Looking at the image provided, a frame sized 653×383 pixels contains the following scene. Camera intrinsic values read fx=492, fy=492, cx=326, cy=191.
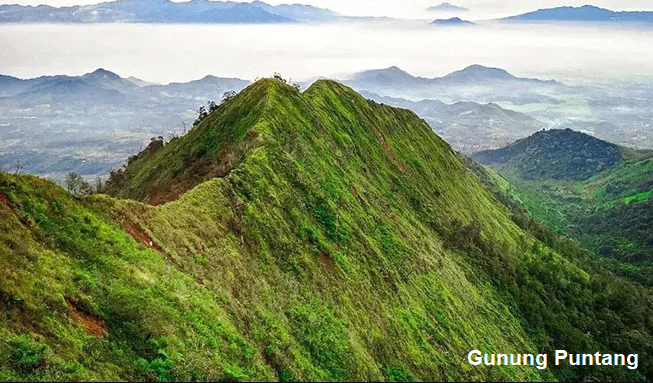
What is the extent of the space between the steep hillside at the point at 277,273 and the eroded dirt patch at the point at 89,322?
0.07 meters

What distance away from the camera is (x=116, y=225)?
33594 millimetres

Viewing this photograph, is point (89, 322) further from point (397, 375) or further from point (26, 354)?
point (397, 375)

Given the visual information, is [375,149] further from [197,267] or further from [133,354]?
[133,354]

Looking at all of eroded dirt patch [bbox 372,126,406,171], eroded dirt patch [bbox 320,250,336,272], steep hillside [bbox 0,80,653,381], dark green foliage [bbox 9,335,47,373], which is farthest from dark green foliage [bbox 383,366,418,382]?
eroded dirt patch [bbox 372,126,406,171]

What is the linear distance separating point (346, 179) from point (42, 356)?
4660 cm

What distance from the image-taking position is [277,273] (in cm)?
4084

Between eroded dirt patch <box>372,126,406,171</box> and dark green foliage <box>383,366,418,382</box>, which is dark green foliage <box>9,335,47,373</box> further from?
eroded dirt patch <box>372,126,406,171</box>

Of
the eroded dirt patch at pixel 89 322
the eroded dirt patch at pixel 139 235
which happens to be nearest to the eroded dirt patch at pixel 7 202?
the eroded dirt patch at pixel 139 235

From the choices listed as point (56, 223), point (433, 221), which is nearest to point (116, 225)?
point (56, 223)

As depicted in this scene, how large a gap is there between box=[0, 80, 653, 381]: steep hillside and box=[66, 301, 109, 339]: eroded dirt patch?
74 mm

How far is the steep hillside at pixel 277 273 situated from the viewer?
88.0 ft

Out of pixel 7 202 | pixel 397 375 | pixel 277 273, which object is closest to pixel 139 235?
pixel 7 202

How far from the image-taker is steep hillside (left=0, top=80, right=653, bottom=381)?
1056 inches

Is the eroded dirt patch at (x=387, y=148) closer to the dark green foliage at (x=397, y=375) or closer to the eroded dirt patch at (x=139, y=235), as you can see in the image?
the dark green foliage at (x=397, y=375)
